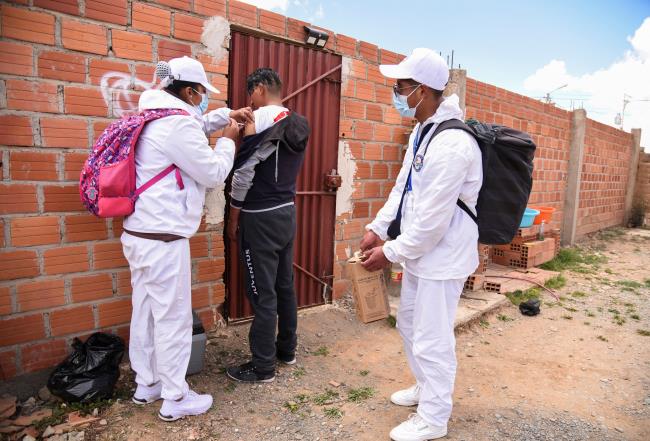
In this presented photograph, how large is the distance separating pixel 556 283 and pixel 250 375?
4.84 m

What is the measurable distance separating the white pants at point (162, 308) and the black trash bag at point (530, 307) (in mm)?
3945

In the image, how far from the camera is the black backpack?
8.24 ft

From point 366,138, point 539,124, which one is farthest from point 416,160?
point 539,124

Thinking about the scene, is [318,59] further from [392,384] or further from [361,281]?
[392,384]

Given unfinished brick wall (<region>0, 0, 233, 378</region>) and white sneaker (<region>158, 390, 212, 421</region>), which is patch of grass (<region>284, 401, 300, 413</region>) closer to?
white sneaker (<region>158, 390, 212, 421</region>)

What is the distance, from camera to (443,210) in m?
2.36

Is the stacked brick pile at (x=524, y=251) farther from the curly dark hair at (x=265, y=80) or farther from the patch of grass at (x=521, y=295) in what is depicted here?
the curly dark hair at (x=265, y=80)

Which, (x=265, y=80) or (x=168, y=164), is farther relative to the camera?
(x=265, y=80)

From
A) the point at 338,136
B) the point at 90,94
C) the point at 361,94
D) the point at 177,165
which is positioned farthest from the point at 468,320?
the point at 90,94

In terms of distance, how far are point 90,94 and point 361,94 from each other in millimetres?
2675

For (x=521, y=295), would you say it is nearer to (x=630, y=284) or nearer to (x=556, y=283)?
(x=556, y=283)

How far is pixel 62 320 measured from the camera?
308 cm

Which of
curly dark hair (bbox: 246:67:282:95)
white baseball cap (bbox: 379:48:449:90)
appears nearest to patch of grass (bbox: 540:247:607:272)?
white baseball cap (bbox: 379:48:449:90)

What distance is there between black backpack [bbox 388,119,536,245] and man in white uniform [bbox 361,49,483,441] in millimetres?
56
